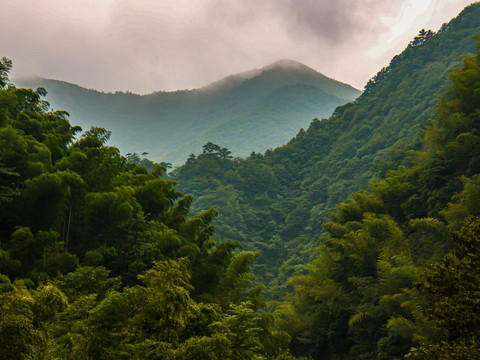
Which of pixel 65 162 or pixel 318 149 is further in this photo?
pixel 318 149

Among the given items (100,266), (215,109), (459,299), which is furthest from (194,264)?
(215,109)

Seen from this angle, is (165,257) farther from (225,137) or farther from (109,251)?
(225,137)

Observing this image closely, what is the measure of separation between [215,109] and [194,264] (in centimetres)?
14883

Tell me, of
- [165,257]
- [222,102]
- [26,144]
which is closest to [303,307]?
[165,257]

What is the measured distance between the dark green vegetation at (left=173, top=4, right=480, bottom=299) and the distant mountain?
5662 cm

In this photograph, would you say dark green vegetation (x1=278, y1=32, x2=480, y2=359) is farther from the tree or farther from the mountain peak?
the mountain peak

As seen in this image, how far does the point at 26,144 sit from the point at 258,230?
3349 cm

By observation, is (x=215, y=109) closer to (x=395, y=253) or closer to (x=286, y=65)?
(x=286, y=65)

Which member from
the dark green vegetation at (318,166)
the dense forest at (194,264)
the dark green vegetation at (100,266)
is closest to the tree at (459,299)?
the dense forest at (194,264)

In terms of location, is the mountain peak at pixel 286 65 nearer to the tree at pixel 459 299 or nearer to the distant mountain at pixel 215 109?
the distant mountain at pixel 215 109

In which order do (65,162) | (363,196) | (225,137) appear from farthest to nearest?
(225,137)
(363,196)
(65,162)

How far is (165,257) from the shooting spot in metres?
9.26

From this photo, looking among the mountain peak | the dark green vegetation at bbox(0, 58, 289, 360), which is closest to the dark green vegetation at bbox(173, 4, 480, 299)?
the dark green vegetation at bbox(0, 58, 289, 360)

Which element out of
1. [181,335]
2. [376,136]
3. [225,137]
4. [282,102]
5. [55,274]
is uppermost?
[282,102]
